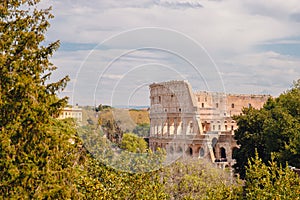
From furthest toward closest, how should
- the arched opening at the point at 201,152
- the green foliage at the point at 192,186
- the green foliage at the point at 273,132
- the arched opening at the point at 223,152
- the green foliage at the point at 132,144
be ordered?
the arched opening at the point at 223,152
the arched opening at the point at 201,152
the green foliage at the point at 273,132
the green foliage at the point at 132,144
the green foliage at the point at 192,186

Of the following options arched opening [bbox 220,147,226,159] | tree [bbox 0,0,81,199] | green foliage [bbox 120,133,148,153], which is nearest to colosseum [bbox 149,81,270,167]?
arched opening [bbox 220,147,226,159]

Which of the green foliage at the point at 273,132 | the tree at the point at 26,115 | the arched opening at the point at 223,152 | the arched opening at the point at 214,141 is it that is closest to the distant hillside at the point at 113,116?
the tree at the point at 26,115

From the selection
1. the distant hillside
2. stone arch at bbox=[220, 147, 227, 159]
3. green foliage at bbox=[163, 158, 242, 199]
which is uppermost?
the distant hillside

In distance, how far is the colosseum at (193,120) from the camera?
28.0 meters

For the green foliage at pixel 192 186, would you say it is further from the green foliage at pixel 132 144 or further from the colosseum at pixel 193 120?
the colosseum at pixel 193 120

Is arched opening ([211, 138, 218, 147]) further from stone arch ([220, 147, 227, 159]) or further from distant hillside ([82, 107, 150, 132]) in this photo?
distant hillside ([82, 107, 150, 132])

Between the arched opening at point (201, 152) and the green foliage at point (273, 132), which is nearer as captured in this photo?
the green foliage at point (273, 132)

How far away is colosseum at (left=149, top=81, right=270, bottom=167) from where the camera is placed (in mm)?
27977

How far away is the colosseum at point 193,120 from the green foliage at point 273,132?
2526 mm

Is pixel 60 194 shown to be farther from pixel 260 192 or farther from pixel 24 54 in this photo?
pixel 260 192

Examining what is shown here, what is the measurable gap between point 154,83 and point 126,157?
416 cm

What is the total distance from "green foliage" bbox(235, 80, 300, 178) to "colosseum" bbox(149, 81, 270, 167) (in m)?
2.53

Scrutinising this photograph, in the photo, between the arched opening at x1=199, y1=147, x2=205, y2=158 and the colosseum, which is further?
the arched opening at x1=199, y1=147, x2=205, y2=158

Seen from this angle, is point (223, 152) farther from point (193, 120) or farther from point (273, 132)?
point (193, 120)
